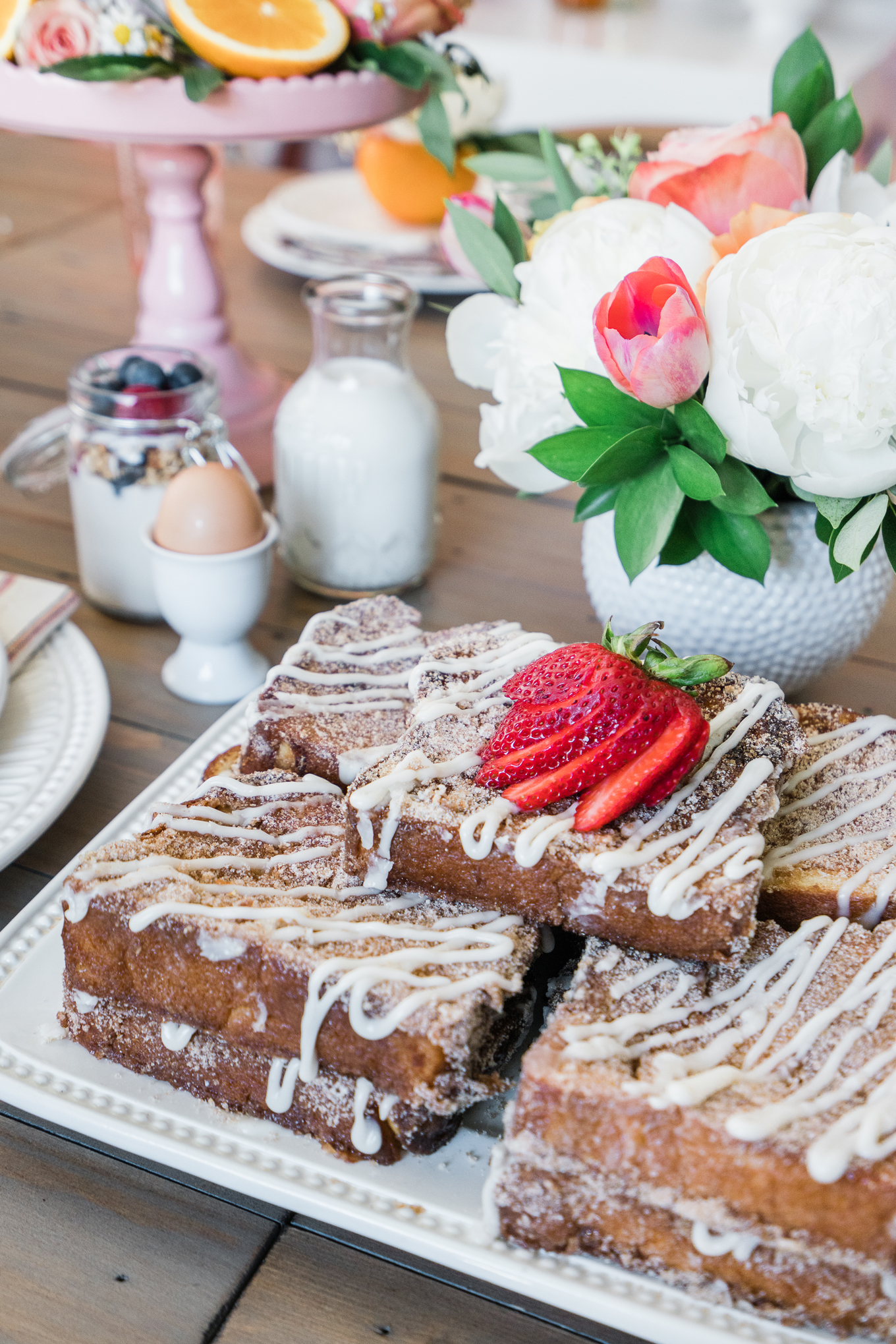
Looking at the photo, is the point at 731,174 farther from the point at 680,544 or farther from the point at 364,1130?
the point at 364,1130

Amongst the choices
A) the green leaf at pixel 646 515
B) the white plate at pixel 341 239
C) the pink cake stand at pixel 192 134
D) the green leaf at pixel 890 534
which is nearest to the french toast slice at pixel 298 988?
the green leaf at pixel 646 515

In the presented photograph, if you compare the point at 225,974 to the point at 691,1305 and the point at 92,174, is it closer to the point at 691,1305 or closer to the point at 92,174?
the point at 691,1305

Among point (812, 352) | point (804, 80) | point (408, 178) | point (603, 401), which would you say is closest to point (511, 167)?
point (804, 80)

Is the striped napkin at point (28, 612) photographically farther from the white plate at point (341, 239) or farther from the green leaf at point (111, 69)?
the white plate at point (341, 239)

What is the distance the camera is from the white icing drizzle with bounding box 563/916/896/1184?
0.62 m

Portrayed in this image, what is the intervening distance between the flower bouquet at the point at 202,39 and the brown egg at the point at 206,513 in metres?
0.47

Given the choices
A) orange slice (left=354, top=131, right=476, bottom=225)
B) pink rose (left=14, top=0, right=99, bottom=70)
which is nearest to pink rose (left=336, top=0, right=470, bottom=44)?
pink rose (left=14, top=0, right=99, bottom=70)

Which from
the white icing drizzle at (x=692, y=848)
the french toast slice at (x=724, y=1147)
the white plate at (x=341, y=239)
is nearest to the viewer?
the french toast slice at (x=724, y=1147)

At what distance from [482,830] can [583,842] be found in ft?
0.21

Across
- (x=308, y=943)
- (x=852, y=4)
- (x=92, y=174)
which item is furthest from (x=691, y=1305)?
(x=852, y=4)

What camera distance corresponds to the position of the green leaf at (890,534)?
0.91 metres

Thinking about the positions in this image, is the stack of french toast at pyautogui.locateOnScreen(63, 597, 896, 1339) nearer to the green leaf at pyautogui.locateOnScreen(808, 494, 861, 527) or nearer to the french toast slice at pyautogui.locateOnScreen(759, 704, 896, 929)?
the french toast slice at pyautogui.locateOnScreen(759, 704, 896, 929)

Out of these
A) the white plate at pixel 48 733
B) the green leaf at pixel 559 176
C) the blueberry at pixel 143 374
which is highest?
the green leaf at pixel 559 176

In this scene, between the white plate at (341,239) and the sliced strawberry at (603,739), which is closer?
the sliced strawberry at (603,739)
